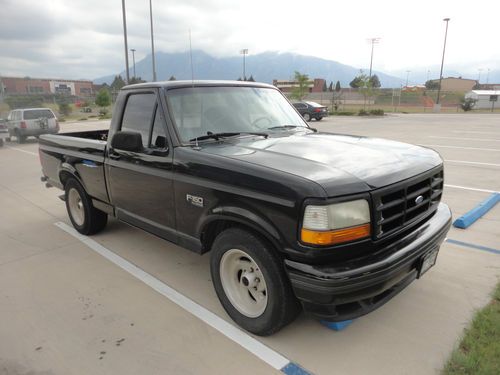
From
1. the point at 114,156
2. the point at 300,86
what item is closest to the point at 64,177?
the point at 114,156

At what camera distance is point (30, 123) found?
648 inches

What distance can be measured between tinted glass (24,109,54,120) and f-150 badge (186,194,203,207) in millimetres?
16572

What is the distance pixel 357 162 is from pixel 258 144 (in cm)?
88

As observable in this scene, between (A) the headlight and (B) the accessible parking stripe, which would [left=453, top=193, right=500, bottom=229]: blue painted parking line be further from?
(B) the accessible parking stripe

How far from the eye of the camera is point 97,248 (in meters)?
4.71

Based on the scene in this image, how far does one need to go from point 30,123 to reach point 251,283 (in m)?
17.0

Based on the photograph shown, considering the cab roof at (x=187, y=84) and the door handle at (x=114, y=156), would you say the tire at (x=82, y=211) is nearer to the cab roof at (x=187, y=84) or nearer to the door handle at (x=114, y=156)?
the door handle at (x=114, y=156)

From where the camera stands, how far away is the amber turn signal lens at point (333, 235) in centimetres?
234

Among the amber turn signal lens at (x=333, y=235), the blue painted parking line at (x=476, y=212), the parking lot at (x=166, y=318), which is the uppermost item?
the amber turn signal lens at (x=333, y=235)

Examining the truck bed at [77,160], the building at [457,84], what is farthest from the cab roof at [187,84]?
the building at [457,84]

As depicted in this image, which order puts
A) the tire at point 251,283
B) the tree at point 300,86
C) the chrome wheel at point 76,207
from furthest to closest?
1. the tree at point 300,86
2. the chrome wheel at point 76,207
3. the tire at point 251,283

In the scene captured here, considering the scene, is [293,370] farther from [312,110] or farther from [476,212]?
[312,110]

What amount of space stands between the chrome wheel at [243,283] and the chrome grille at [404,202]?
944 millimetres

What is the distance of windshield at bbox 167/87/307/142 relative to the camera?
3.43 meters
